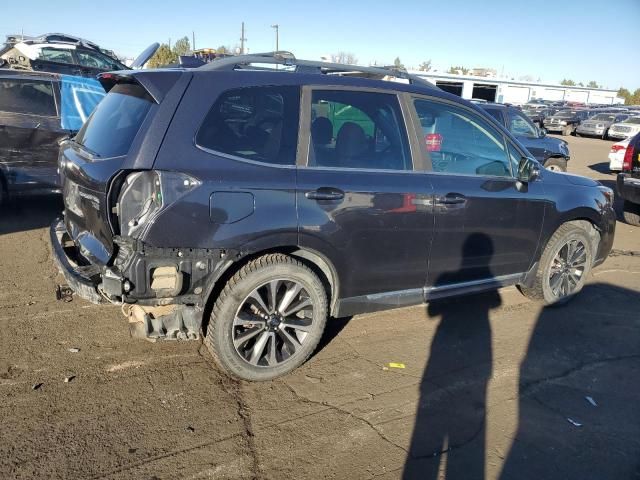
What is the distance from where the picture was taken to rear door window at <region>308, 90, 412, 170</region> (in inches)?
137

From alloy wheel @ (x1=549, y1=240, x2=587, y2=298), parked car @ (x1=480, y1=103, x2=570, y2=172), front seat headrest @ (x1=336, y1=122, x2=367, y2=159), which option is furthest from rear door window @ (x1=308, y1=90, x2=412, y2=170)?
parked car @ (x1=480, y1=103, x2=570, y2=172)

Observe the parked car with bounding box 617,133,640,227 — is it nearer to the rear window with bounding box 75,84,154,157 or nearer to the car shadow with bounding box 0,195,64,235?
the rear window with bounding box 75,84,154,157

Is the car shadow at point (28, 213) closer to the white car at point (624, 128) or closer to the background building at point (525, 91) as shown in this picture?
the white car at point (624, 128)

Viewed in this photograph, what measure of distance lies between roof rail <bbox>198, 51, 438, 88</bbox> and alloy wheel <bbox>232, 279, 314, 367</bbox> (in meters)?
1.46

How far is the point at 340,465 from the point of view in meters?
2.76

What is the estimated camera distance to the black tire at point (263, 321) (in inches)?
128

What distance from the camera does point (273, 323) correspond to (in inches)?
137

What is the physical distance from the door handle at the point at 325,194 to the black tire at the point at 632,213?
7419 mm

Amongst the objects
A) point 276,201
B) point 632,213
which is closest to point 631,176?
point 632,213

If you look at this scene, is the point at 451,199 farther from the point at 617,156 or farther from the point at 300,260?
the point at 617,156

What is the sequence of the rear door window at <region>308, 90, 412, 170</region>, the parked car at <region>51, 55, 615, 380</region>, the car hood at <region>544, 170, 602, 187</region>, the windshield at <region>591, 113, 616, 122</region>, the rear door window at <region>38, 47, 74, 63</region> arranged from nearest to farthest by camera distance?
the parked car at <region>51, 55, 615, 380</region> → the rear door window at <region>308, 90, 412, 170</region> → the car hood at <region>544, 170, 602, 187</region> → the rear door window at <region>38, 47, 74, 63</region> → the windshield at <region>591, 113, 616, 122</region>

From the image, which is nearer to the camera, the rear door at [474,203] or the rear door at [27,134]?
the rear door at [474,203]

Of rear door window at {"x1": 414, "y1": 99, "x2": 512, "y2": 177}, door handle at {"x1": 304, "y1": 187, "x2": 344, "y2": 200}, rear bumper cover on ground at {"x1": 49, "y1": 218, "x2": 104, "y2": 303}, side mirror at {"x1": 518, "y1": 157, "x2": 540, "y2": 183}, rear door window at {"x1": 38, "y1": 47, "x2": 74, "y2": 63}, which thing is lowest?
rear bumper cover on ground at {"x1": 49, "y1": 218, "x2": 104, "y2": 303}

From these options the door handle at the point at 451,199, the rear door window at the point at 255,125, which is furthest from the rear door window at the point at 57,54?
the door handle at the point at 451,199
